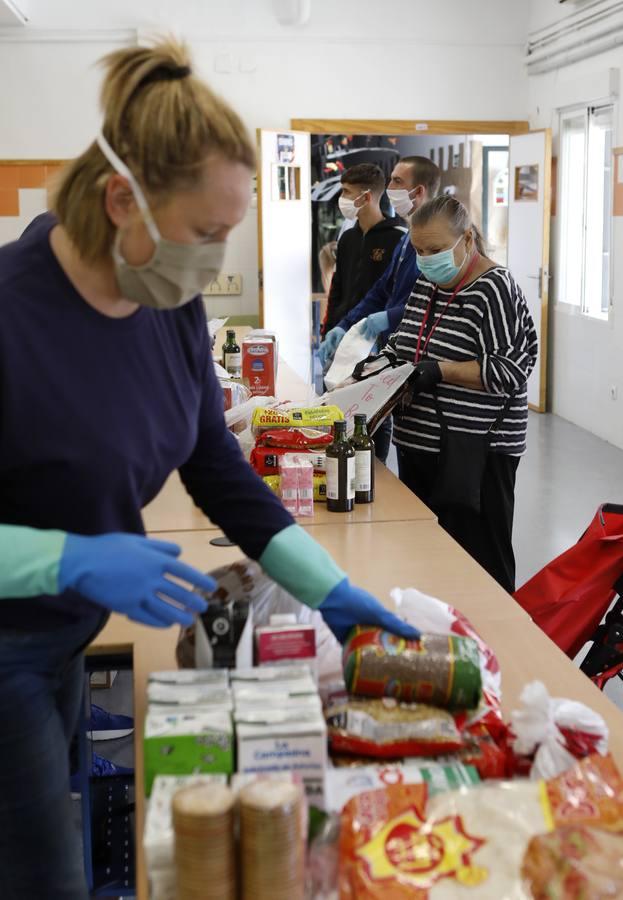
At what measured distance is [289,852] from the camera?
1.06 meters

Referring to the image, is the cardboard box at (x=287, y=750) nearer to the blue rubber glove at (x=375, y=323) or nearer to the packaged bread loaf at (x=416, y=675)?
the packaged bread loaf at (x=416, y=675)

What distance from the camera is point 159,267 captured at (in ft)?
4.31

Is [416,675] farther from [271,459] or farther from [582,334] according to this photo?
[582,334]

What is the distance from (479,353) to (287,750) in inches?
86.3

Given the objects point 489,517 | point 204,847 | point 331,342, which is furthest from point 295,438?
point 331,342

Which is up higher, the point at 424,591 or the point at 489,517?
the point at 424,591

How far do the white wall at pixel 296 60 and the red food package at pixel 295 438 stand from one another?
21.4ft

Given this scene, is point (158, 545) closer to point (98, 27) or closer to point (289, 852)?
point (289, 852)

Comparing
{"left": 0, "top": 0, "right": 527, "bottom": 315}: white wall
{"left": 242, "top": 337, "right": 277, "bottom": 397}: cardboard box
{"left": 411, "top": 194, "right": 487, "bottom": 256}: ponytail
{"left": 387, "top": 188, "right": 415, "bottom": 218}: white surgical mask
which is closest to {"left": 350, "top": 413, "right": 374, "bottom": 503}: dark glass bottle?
{"left": 411, "top": 194, "right": 487, "bottom": 256}: ponytail

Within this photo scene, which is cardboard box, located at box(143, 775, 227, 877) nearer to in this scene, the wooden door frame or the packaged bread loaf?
the packaged bread loaf

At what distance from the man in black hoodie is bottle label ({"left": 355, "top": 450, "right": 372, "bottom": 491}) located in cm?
256

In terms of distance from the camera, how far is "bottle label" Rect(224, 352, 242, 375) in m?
4.68

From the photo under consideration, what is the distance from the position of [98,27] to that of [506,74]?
349 cm

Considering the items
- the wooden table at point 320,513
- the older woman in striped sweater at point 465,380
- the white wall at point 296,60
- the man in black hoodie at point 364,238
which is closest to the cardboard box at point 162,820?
the wooden table at point 320,513
